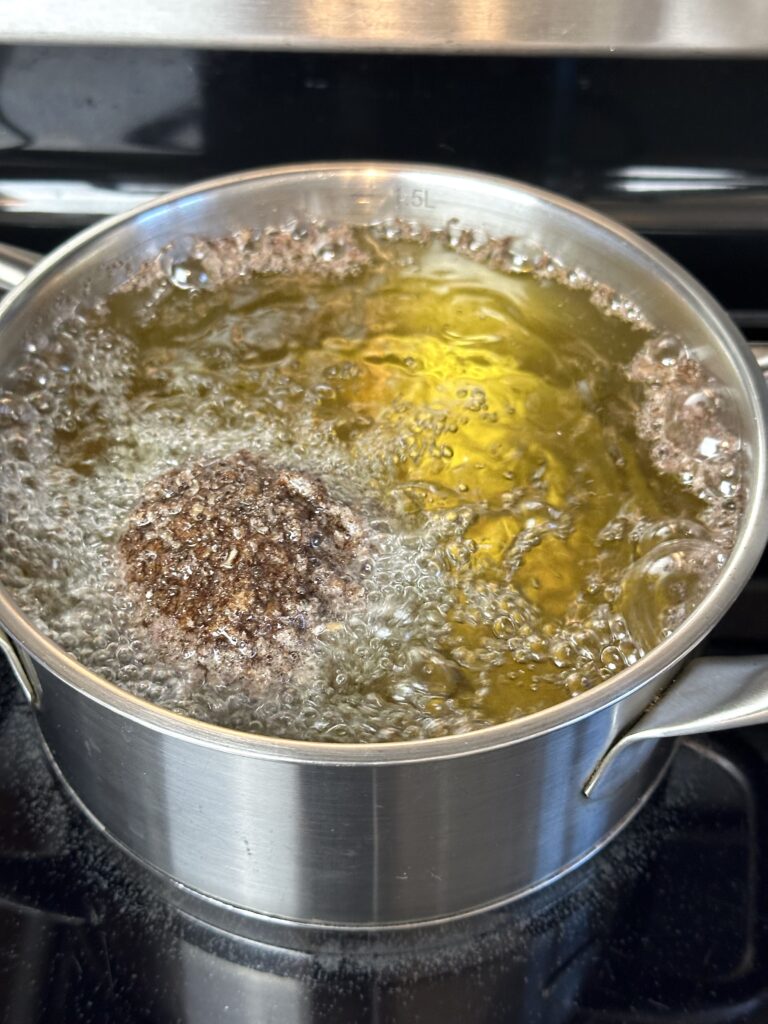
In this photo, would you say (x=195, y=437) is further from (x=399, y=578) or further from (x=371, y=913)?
(x=371, y=913)

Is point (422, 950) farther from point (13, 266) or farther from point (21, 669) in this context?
point (13, 266)

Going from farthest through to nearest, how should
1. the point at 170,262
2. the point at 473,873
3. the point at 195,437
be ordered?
the point at 170,262, the point at 195,437, the point at 473,873

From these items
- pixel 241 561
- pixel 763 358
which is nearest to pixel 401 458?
pixel 241 561

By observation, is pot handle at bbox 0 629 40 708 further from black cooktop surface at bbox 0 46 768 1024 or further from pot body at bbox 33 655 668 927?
black cooktop surface at bbox 0 46 768 1024

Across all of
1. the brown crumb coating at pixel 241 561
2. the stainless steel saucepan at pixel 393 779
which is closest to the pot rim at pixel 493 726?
the stainless steel saucepan at pixel 393 779

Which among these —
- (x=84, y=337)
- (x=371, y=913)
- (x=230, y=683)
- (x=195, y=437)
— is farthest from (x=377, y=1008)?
(x=84, y=337)

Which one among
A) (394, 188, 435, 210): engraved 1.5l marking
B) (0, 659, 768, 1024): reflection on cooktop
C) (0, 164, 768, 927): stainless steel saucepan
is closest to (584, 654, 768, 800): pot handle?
(0, 164, 768, 927): stainless steel saucepan
